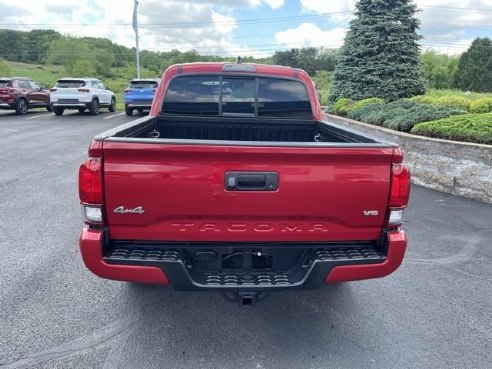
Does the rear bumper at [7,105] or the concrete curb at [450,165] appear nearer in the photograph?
the concrete curb at [450,165]

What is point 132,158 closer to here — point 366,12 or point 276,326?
point 276,326

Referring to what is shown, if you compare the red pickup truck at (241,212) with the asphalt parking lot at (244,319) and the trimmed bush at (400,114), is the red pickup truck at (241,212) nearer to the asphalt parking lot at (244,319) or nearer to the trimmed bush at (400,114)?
the asphalt parking lot at (244,319)

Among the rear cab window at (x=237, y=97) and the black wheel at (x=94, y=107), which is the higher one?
the rear cab window at (x=237, y=97)

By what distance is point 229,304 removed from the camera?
3287 mm

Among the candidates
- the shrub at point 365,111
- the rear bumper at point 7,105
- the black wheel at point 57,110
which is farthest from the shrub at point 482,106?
the rear bumper at point 7,105

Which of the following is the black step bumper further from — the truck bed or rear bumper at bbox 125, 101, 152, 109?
rear bumper at bbox 125, 101, 152, 109

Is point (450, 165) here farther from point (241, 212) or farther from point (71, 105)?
point (71, 105)

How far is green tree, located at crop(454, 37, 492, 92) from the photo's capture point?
4512 centimetres

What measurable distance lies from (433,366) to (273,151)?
1.83 metres

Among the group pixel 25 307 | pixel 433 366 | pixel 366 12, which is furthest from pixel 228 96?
pixel 366 12

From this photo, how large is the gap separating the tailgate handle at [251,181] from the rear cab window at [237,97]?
2036 mm

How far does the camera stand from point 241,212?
2385 mm

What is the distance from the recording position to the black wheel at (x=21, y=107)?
19406 mm

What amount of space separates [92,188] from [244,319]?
5.31 feet
